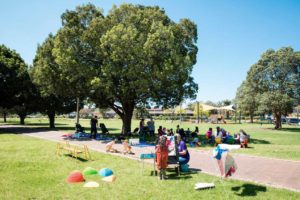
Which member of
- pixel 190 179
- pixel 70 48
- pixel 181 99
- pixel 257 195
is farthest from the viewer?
pixel 181 99

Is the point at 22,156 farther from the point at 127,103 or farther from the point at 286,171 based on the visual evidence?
the point at 127,103

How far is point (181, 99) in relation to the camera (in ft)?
93.8

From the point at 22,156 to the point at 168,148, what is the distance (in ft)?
27.4

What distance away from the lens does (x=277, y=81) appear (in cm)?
4906

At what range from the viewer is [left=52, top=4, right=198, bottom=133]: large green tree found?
2391cm

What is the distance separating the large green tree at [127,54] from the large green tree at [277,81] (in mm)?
23140

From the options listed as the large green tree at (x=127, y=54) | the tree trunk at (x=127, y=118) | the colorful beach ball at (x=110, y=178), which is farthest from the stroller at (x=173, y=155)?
the tree trunk at (x=127, y=118)

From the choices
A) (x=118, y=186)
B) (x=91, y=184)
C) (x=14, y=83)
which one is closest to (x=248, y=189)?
(x=118, y=186)

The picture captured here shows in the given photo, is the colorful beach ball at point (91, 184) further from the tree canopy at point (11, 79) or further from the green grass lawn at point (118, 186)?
the tree canopy at point (11, 79)

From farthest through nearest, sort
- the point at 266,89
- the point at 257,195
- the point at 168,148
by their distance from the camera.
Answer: the point at 266,89, the point at 168,148, the point at 257,195

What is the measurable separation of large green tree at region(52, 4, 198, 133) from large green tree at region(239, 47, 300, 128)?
75.9 ft

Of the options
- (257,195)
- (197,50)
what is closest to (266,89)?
(197,50)

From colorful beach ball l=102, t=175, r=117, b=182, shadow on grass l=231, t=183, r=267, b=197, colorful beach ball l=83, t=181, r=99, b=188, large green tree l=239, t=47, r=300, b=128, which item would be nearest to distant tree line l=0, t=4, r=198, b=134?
colorful beach ball l=102, t=175, r=117, b=182

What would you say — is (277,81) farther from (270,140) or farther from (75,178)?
(75,178)
